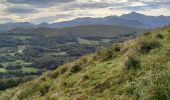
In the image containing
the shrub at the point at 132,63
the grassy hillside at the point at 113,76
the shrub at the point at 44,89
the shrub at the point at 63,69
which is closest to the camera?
the grassy hillside at the point at 113,76

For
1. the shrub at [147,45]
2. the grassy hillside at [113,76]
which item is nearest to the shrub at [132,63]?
the grassy hillside at [113,76]

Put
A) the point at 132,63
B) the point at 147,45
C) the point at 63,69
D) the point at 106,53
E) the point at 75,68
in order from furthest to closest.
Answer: the point at 63,69 < the point at 106,53 < the point at 75,68 < the point at 147,45 < the point at 132,63

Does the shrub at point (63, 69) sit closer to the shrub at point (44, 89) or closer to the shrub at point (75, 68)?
the shrub at point (75, 68)

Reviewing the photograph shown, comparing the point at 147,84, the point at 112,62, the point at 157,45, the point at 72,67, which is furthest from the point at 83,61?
the point at 147,84

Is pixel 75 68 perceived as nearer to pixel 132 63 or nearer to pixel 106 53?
pixel 106 53

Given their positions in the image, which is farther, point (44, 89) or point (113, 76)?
point (44, 89)

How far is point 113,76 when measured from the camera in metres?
20.0

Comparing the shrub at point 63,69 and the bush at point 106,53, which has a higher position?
the bush at point 106,53

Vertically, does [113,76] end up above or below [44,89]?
above

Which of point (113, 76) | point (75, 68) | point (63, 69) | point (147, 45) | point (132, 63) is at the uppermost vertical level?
point (147, 45)

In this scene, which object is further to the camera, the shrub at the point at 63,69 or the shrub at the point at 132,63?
the shrub at the point at 63,69

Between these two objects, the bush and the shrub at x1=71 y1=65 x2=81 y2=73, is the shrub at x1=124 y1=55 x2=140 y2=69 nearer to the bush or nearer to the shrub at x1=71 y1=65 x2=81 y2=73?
the bush

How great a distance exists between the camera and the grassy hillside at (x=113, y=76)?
49.1ft

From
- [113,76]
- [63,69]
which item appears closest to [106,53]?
[63,69]
